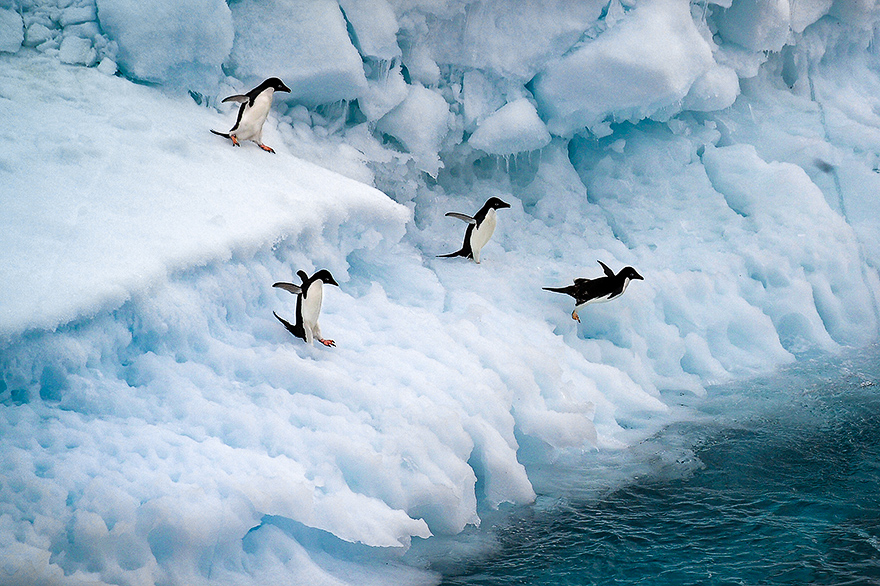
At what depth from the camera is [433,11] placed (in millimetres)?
5957

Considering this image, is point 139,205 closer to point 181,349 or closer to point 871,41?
point 181,349

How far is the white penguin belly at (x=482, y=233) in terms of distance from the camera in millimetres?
5566

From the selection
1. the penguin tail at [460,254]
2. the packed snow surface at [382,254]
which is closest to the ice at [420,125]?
the packed snow surface at [382,254]

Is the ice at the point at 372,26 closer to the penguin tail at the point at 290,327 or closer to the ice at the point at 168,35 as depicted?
the ice at the point at 168,35

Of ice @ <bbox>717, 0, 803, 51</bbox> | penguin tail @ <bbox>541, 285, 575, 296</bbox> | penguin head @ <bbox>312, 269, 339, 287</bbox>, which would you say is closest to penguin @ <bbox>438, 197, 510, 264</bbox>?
penguin tail @ <bbox>541, 285, 575, 296</bbox>

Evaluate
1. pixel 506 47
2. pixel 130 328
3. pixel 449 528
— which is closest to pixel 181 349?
pixel 130 328

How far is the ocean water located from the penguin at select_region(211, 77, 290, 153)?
9.42 feet

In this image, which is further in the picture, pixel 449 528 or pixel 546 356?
pixel 546 356

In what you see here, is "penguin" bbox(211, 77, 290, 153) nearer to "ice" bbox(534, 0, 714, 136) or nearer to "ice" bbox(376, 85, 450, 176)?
"ice" bbox(376, 85, 450, 176)

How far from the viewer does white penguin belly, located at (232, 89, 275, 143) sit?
4805mm

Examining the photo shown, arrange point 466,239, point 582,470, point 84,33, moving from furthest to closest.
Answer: point 466,239 → point 84,33 → point 582,470

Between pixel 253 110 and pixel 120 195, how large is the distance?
116 cm

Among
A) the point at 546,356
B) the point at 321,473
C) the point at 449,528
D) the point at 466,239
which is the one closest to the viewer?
the point at 321,473

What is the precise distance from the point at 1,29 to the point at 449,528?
4141 mm
